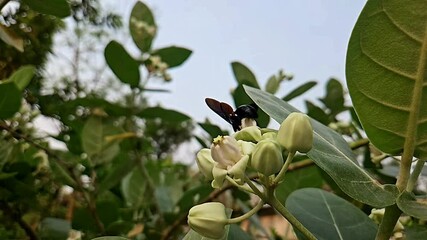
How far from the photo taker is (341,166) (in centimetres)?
47

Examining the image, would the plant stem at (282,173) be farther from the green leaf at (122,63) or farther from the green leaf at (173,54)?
the green leaf at (173,54)

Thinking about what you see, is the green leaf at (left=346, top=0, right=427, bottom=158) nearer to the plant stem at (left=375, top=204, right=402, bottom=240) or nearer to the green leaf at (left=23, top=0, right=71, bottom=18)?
the plant stem at (left=375, top=204, right=402, bottom=240)

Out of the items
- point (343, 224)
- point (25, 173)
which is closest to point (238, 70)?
point (25, 173)

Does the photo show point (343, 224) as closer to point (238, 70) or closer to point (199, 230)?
point (199, 230)

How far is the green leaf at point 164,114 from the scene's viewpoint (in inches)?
44.3

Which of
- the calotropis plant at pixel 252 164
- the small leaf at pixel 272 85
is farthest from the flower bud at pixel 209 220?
the small leaf at pixel 272 85

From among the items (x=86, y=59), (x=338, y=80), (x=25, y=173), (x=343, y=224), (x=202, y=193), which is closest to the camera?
(x=343, y=224)

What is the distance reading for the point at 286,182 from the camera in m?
1.00

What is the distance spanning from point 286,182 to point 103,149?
1.22 feet

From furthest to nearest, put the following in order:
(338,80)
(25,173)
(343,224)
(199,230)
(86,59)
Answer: (86,59), (338,80), (25,173), (343,224), (199,230)

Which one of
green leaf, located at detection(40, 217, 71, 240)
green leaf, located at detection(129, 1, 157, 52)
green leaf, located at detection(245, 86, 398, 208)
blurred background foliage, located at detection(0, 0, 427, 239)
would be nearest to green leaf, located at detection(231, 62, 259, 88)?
blurred background foliage, located at detection(0, 0, 427, 239)

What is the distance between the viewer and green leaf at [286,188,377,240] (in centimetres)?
57

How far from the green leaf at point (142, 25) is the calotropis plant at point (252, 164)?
89 cm

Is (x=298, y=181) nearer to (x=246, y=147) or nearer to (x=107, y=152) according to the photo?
(x=107, y=152)
